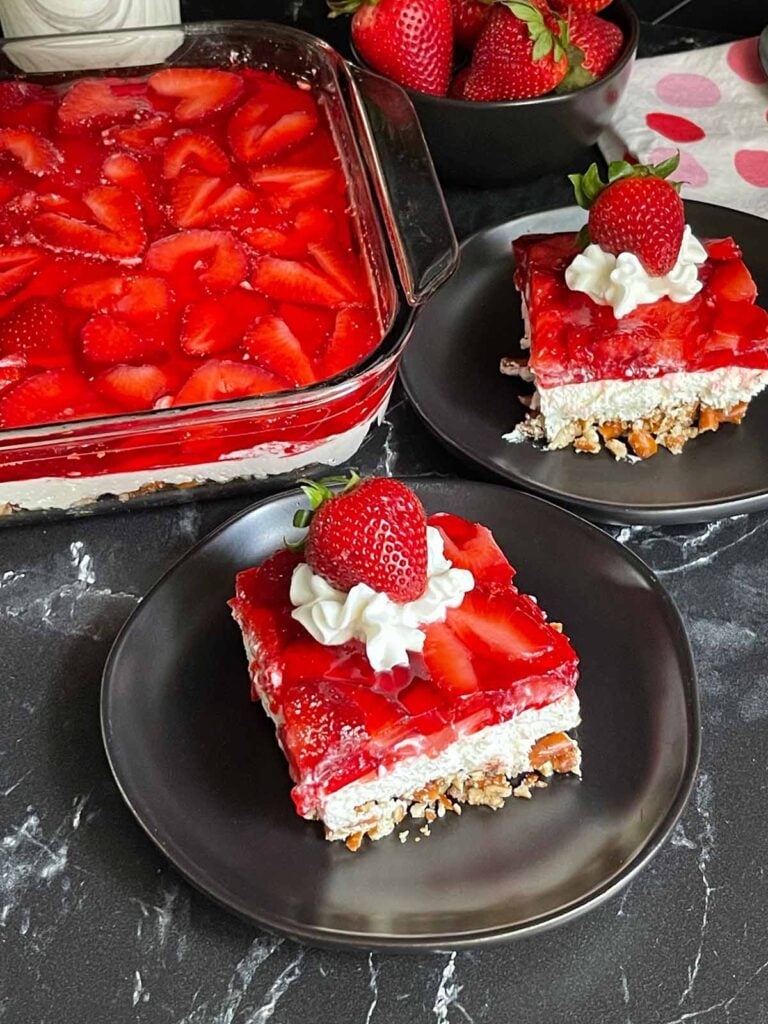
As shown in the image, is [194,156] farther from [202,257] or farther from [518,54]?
[518,54]

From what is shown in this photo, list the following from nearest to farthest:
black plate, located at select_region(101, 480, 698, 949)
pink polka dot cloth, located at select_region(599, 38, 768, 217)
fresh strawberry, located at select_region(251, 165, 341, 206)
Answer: black plate, located at select_region(101, 480, 698, 949)
fresh strawberry, located at select_region(251, 165, 341, 206)
pink polka dot cloth, located at select_region(599, 38, 768, 217)

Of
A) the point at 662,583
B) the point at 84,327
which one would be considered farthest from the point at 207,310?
the point at 662,583

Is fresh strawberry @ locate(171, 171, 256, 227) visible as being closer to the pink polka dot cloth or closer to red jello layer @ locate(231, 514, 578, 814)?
red jello layer @ locate(231, 514, 578, 814)

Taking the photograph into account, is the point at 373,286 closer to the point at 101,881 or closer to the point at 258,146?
the point at 258,146

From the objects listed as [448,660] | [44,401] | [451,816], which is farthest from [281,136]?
[451,816]

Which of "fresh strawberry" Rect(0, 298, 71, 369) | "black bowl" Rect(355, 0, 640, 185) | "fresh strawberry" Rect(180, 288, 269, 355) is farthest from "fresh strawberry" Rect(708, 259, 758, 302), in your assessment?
"fresh strawberry" Rect(0, 298, 71, 369)

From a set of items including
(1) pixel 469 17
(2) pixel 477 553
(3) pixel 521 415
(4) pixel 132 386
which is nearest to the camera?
(2) pixel 477 553
